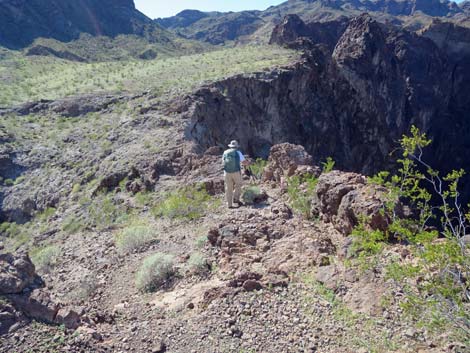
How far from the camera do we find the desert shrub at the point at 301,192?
330 inches

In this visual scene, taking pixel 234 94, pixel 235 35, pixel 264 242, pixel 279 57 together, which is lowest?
pixel 264 242

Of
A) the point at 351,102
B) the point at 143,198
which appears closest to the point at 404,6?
the point at 351,102

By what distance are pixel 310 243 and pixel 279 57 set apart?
22.7 m

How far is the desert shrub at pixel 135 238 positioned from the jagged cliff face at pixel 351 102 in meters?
6.71

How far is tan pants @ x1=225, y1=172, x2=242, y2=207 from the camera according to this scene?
29.9ft

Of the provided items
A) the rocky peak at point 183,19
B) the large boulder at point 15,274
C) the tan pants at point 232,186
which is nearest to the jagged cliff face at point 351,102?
the tan pants at point 232,186

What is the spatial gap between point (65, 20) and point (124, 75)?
4027 centimetres

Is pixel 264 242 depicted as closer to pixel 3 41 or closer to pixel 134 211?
pixel 134 211

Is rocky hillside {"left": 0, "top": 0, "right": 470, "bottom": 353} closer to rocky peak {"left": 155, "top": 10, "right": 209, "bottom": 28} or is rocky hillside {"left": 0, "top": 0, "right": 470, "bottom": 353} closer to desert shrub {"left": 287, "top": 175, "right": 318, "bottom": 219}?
desert shrub {"left": 287, "top": 175, "right": 318, "bottom": 219}

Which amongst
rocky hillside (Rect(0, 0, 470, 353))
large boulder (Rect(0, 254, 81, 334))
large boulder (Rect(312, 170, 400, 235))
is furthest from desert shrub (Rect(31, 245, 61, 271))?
large boulder (Rect(312, 170, 400, 235))

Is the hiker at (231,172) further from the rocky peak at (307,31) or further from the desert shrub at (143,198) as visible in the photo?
the rocky peak at (307,31)

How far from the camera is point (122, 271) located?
7.59 meters

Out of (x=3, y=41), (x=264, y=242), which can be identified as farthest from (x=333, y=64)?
(x=3, y=41)

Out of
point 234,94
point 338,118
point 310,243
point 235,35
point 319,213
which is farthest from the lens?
point 235,35
